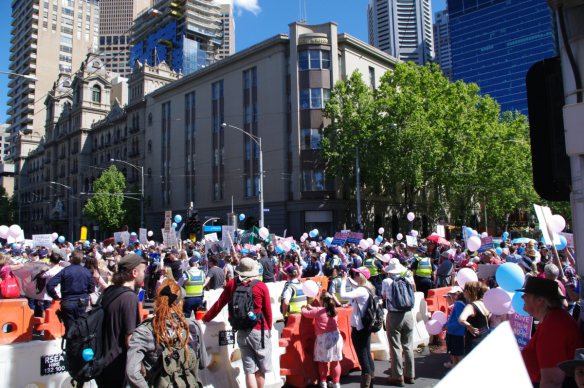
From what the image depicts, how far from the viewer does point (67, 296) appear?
7.56 metres

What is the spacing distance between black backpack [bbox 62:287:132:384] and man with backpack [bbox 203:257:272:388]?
6.36 ft

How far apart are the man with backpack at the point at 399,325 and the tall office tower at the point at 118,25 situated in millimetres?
159037

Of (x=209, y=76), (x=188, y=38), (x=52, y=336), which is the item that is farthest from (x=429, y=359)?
(x=188, y=38)

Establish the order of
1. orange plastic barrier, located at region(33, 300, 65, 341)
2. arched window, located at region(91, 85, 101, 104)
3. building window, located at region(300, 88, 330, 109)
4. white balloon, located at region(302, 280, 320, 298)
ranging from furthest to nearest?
arched window, located at region(91, 85, 101, 104) → building window, located at region(300, 88, 330, 109) → orange plastic barrier, located at region(33, 300, 65, 341) → white balloon, located at region(302, 280, 320, 298)

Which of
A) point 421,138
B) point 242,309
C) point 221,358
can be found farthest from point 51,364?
point 421,138

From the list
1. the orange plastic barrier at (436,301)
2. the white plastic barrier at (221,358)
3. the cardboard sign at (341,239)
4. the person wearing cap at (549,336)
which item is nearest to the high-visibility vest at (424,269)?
the orange plastic barrier at (436,301)

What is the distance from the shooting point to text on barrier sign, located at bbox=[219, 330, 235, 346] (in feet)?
21.6

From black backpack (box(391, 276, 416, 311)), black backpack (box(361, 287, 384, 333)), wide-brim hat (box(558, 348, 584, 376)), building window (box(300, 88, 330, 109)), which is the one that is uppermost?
building window (box(300, 88, 330, 109))

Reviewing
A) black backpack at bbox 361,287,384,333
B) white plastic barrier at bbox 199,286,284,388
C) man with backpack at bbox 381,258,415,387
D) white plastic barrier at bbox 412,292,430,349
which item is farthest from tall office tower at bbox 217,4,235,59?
black backpack at bbox 361,287,384,333

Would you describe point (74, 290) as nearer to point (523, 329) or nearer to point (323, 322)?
point (323, 322)

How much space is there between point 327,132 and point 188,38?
82172 mm

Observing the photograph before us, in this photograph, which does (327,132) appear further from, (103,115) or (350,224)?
(103,115)

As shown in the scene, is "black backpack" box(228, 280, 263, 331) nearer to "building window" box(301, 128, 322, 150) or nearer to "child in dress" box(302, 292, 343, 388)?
"child in dress" box(302, 292, 343, 388)

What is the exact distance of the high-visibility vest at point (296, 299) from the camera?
27.8 ft
